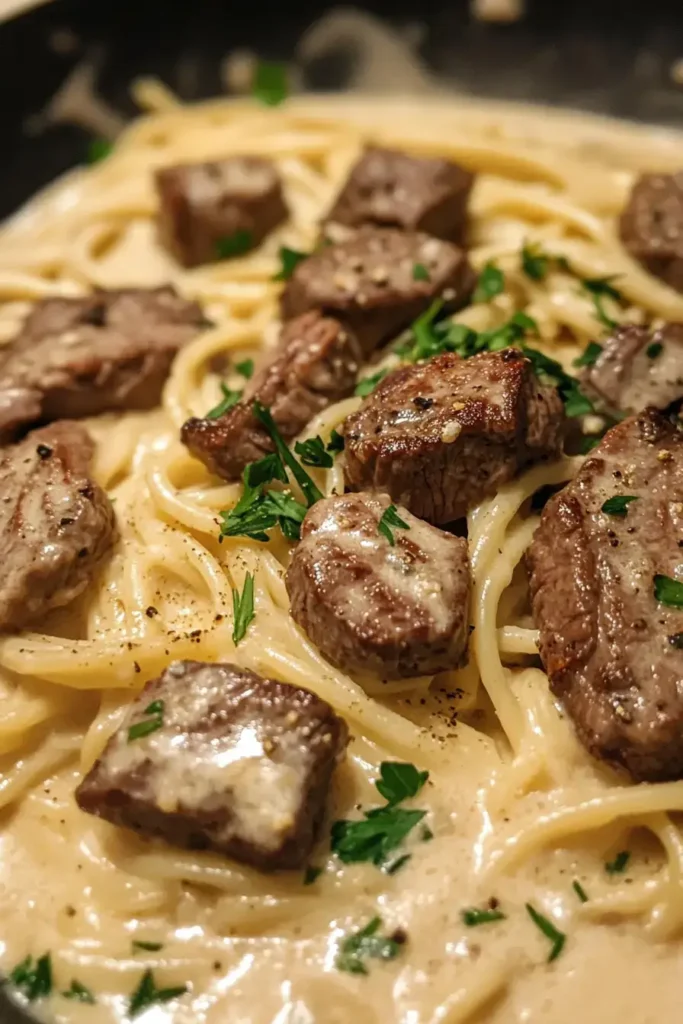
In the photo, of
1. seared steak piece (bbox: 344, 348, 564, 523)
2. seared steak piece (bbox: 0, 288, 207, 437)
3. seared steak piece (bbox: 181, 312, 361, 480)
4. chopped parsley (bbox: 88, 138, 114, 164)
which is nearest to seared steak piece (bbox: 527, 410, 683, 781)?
seared steak piece (bbox: 344, 348, 564, 523)

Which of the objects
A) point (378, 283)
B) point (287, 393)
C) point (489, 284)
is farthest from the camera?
point (489, 284)

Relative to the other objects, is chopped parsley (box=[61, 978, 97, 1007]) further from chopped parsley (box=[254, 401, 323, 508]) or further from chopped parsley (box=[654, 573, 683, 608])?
chopped parsley (box=[654, 573, 683, 608])

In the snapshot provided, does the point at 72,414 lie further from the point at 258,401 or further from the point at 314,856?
the point at 314,856

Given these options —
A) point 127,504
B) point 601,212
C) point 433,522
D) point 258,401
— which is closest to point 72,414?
point 127,504

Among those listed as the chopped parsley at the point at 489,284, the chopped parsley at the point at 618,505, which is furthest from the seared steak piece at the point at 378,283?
the chopped parsley at the point at 618,505

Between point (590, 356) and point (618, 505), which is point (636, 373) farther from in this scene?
point (618, 505)

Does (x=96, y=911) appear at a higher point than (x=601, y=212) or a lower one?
lower

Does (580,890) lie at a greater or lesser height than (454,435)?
lesser

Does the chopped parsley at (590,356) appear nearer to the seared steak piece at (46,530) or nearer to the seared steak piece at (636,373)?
the seared steak piece at (636,373)

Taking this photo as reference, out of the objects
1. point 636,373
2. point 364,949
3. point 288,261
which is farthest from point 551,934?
point 288,261
